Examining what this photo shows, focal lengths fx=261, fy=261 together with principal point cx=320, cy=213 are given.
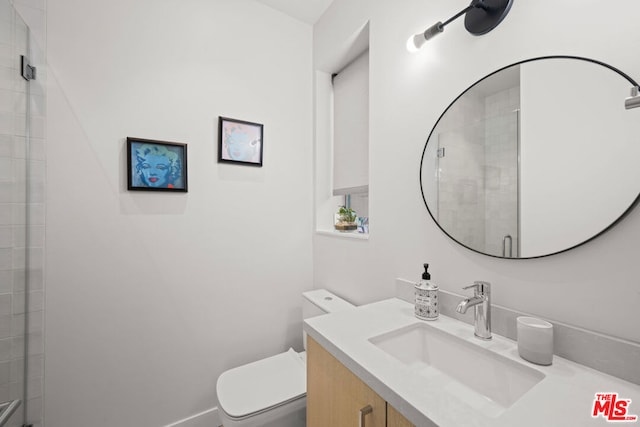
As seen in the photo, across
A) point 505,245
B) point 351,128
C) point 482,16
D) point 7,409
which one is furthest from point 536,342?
point 7,409

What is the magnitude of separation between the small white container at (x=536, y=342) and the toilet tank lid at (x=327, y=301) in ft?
2.70

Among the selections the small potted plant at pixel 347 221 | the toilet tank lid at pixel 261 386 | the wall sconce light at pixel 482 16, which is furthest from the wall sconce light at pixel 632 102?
the toilet tank lid at pixel 261 386

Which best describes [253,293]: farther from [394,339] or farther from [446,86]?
[446,86]

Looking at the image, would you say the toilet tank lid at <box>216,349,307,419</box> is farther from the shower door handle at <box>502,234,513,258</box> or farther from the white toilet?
the shower door handle at <box>502,234,513,258</box>

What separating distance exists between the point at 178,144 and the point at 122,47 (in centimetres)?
54

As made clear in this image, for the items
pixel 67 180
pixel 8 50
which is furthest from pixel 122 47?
pixel 67 180

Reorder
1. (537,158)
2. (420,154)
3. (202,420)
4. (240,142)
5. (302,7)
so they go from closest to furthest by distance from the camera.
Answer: (537,158) < (420,154) < (202,420) < (240,142) < (302,7)

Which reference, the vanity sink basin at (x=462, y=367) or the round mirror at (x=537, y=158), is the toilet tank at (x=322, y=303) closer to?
the vanity sink basin at (x=462, y=367)

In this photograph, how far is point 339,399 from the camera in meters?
0.75

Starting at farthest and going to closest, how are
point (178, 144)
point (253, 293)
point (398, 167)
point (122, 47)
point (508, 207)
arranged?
point (253, 293), point (178, 144), point (122, 47), point (398, 167), point (508, 207)

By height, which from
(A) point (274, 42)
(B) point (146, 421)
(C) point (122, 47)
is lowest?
(B) point (146, 421)

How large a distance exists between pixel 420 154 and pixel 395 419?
936mm

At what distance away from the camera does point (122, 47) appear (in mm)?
1345

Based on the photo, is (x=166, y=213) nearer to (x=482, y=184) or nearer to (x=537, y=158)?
(x=482, y=184)
